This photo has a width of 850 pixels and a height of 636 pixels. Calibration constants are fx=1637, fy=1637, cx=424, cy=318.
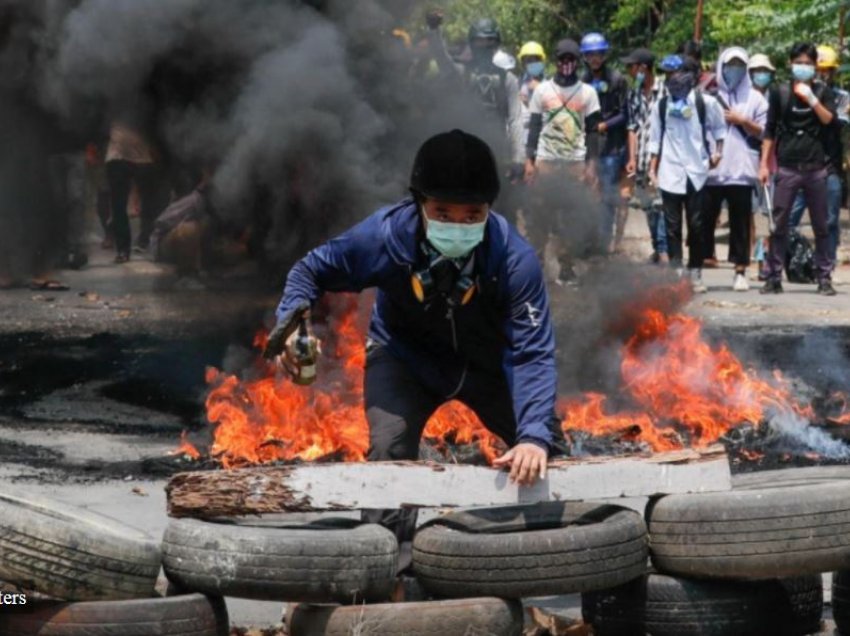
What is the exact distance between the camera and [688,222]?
14992 mm

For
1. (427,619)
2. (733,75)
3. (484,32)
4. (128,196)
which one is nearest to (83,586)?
(427,619)

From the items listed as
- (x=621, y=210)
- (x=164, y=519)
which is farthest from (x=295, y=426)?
(x=621, y=210)

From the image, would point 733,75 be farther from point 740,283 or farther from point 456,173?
point 456,173

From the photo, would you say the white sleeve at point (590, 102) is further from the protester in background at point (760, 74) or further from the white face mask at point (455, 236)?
the white face mask at point (455, 236)

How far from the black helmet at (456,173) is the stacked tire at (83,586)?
1.50m

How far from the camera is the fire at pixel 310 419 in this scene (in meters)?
8.18

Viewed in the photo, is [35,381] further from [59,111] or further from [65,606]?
[65,606]

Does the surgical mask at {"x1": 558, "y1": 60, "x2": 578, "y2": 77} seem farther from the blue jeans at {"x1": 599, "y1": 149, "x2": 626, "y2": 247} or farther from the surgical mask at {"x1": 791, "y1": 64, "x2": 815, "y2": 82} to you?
the surgical mask at {"x1": 791, "y1": 64, "x2": 815, "y2": 82}

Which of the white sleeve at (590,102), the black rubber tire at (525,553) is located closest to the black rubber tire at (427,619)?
the black rubber tire at (525,553)

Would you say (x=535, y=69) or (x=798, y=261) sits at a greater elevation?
(x=535, y=69)

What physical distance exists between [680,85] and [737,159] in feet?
2.82

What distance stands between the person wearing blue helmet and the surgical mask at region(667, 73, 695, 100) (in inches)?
68.5

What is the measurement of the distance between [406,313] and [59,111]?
7.88 meters

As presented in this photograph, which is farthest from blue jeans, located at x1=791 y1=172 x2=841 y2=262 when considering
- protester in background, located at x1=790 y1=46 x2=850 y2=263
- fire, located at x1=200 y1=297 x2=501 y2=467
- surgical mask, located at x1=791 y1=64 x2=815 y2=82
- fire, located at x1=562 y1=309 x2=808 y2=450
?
fire, located at x1=200 y1=297 x2=501 y2=467
